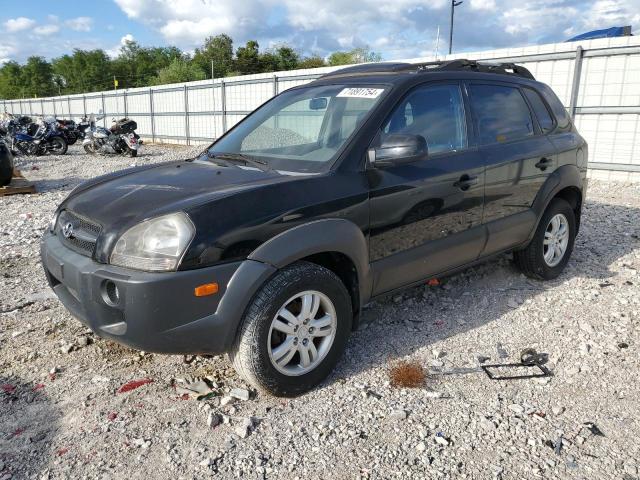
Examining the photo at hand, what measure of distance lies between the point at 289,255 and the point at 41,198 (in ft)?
27.4

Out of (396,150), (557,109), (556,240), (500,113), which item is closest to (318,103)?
(396,150)

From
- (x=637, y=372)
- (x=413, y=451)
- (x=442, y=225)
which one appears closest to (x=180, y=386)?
(x=413, y=451)

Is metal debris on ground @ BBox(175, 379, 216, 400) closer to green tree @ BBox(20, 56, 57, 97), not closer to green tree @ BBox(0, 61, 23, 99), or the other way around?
green tree @ BBox(20, 56, 57, 97)

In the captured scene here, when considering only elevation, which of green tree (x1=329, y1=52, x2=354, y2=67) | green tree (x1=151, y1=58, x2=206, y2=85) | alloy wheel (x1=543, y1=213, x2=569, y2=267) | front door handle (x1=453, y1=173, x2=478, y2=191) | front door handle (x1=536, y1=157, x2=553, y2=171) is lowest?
alloy wheel (x1=543, y1=213, x2=569, y2=267)

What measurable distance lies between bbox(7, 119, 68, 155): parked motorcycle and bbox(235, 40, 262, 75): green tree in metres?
40.7

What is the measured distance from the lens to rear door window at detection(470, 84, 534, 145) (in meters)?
3.99

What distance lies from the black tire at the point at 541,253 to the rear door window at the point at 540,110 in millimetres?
678

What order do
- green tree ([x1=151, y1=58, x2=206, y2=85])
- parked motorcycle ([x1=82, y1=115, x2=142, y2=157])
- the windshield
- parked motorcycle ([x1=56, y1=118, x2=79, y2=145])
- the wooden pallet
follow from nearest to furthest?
the windshield, the wooden pallet, parked motorcycle ([x1=82, y1=115, x2=142, y2=157]), parked motorcycle ([x1=56, y1=118, x2=79, y2=145]), green tree ([x1=151, y1=58, x2=206, y2=85])

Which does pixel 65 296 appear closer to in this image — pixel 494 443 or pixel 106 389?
pixel 106 389

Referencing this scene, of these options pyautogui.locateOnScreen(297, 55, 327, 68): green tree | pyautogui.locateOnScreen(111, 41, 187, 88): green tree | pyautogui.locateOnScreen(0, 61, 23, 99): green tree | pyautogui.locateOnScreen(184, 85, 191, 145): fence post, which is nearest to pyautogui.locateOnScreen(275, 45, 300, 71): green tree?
pyautogui.locateOnScreen(297, 55, 327, 68): green tree

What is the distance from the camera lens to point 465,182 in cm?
370

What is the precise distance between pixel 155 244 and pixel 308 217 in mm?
821

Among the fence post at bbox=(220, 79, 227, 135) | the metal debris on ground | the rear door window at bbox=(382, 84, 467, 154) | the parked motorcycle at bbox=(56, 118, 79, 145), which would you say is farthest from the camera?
the fence post at bbox=(220, 79, 227, 135)

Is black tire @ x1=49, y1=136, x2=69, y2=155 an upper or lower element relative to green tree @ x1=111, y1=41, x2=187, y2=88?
lower
